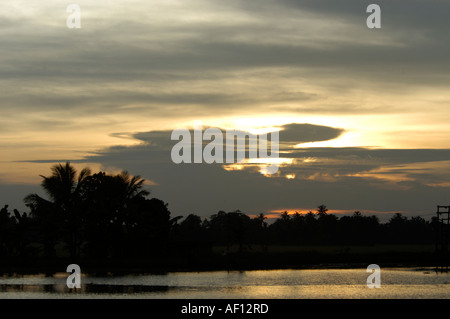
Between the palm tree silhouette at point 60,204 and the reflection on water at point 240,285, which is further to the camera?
the palm tree silhouette at point 60,204

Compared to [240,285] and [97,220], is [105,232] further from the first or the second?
[240,285]

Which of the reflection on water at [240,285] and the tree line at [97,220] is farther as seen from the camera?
the tree line at [97,220]

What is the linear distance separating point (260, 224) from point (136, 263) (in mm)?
98519

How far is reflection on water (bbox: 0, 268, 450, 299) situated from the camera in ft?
127

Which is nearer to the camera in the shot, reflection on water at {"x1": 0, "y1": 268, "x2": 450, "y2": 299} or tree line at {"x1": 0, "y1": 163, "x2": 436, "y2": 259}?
reflection on water at {"x1": 0, "y1": 268, "x2": 450, "y2": 299}

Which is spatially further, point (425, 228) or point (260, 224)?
point (260, 224)

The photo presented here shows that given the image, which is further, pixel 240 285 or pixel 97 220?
pixel 97 220

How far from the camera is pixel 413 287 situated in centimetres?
4212

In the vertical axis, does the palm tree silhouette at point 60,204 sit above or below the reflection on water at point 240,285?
above

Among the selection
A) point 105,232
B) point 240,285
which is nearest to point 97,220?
point 105,232

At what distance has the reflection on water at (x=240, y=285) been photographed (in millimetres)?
38656

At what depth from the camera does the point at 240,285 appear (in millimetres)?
44000

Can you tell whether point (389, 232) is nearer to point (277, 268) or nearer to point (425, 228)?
point (425, 228)
